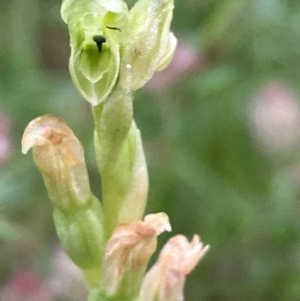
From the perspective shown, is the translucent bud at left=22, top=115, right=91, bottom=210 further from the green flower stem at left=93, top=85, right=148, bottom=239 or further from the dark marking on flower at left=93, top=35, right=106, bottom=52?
the dark marking on flower at left=93, top=35, right=106, bottom=52

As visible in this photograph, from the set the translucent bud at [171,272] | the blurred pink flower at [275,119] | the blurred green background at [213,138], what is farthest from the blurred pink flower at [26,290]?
the translucent bud at [171,272]

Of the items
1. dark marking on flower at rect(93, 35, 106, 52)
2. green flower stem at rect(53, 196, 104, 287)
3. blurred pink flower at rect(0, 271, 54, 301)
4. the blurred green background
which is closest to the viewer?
dark marking on flower at rect(93, 35, 106, 52)

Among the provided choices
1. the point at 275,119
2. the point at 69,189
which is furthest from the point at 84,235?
the point at 275,119

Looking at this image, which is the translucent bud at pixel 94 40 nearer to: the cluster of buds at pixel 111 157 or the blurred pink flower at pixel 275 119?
the cluster of buds at pixel 111 157

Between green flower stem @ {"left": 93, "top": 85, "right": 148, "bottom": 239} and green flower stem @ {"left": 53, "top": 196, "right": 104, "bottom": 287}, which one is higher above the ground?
green flower stem @ {"left": 93, "top": 85, "right": 148, "bottom": 239}

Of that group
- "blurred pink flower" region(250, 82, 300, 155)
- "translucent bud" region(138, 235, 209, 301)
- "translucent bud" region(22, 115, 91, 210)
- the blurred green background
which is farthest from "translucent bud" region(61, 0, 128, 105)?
"blurred pink flower" region(250, 82, 300, 155)

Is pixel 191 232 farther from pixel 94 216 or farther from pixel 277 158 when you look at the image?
pixel 94 216
